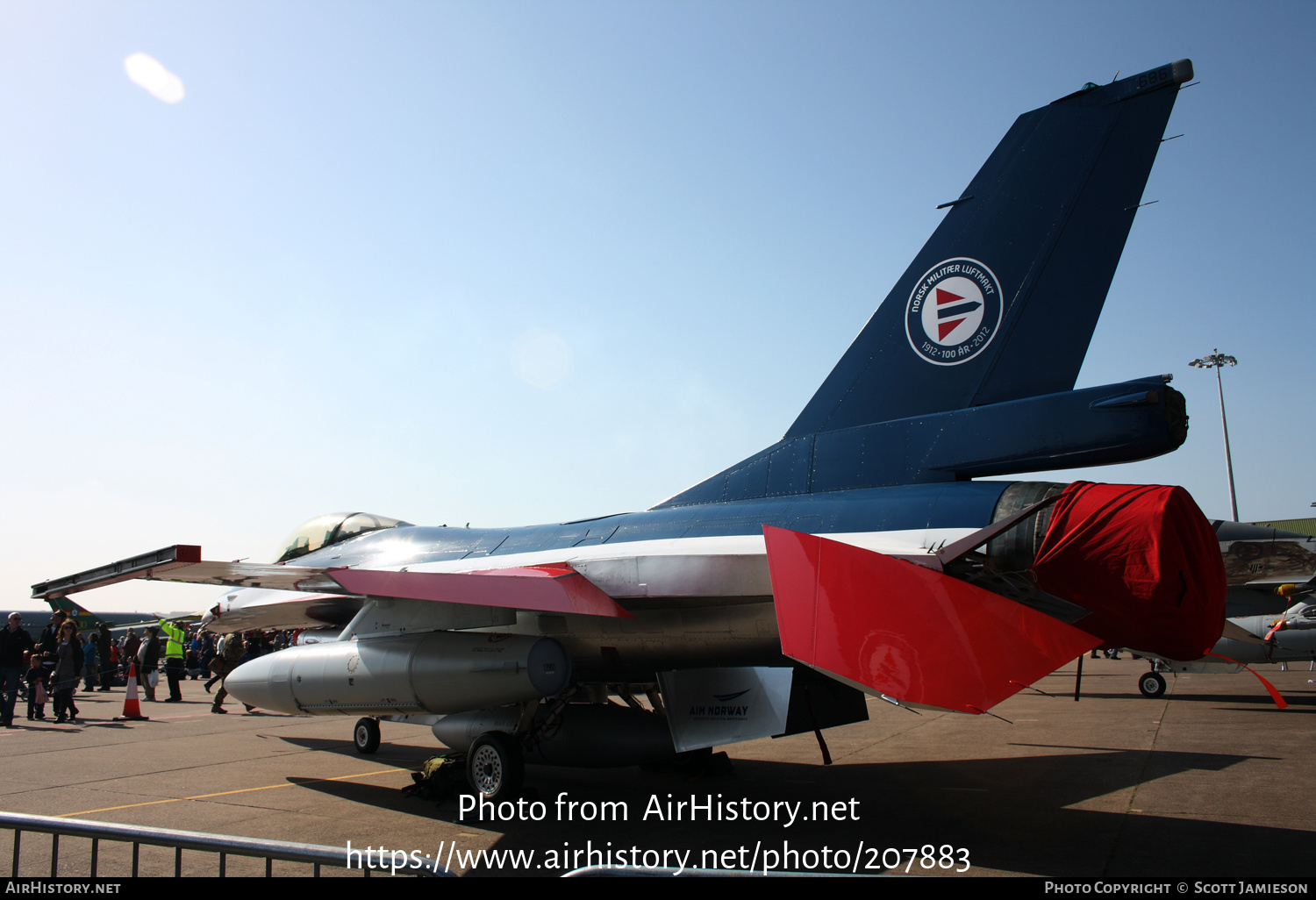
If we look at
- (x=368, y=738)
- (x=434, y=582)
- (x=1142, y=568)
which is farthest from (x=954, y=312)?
(x=368, y=738)

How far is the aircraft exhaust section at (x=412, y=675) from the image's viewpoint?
6.56 metres

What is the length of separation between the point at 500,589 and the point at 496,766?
75.7 inches

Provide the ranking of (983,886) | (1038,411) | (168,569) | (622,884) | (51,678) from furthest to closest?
(51,678), (168,569), (1038,411), (983,886), (622,884)

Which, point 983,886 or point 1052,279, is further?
point 1052,279

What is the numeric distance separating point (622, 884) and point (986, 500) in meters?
3.76

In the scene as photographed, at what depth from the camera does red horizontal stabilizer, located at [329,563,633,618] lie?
20.0ft

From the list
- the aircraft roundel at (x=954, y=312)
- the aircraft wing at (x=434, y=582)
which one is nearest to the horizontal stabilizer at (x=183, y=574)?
the aircraft wing at (x=434, y=582)

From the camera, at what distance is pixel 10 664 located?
12.5 m

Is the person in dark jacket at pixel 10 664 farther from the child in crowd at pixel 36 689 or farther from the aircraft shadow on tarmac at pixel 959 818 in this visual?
the aircraft shadow on tarmac at pixel 959 818

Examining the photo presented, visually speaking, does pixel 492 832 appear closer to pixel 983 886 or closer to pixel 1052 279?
pixel 983 886

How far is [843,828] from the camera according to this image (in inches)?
234

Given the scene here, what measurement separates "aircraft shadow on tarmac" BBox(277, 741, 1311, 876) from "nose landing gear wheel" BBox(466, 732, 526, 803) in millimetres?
264

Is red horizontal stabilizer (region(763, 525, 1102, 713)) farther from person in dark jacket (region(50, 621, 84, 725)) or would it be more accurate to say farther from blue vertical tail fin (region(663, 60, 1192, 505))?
person in dark jacket (region(50, 621, 84, 725))

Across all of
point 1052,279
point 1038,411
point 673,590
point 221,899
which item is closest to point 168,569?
point 673,590
